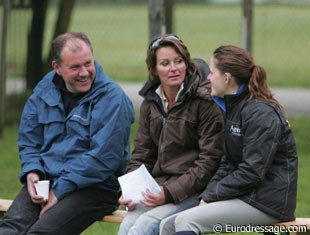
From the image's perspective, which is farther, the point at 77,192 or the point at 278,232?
the point at 77,192

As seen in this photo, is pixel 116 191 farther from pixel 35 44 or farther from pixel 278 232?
pixel 35 44

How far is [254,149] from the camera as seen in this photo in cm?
562

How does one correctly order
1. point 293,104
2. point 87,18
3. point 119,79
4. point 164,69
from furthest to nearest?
point 87,18 < point 119,79 < point 293,104 < point 164,69

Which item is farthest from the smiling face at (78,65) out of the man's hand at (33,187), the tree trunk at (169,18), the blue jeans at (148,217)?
the tree trunk at (169,18)

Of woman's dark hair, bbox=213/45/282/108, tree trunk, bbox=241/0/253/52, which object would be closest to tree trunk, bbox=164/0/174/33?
tree trunk, bbox=241/0/253/52

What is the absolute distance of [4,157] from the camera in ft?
35.5

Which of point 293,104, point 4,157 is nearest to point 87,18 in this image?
point 293,104

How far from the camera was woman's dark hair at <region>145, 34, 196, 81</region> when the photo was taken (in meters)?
6.10

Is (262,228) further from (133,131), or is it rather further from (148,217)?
(133,131)

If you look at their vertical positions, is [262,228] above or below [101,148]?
below

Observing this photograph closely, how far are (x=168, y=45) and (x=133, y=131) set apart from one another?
18.6ft

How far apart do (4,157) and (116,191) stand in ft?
15.1

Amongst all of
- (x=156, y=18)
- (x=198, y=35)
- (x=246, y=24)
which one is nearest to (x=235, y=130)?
(x=156, y=18)

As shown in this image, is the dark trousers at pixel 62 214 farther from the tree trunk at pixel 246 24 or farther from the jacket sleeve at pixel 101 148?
the tree trunk at pixel 246 24
